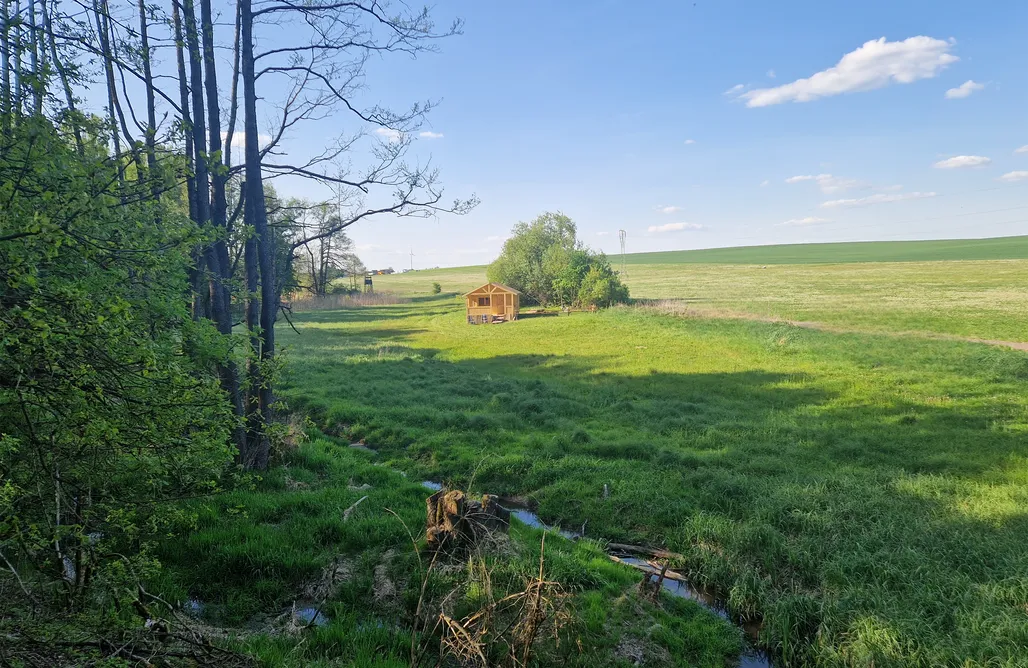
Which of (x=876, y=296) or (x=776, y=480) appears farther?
(x=876, y=296)

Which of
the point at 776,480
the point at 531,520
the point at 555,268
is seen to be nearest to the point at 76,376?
the point at 531,520

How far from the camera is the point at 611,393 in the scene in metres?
17.5

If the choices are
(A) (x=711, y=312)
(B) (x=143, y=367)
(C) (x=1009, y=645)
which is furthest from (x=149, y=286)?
(A) (x=711, y=312)

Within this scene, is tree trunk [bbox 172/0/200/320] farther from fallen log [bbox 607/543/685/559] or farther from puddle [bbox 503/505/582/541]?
fallen log [bbox 607/543/685/559]

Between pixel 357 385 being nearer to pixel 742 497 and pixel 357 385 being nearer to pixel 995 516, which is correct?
pixel 742 497

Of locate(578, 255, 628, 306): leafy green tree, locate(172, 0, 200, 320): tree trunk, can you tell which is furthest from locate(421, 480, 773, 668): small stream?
locate(578, 255, 628, 306): leafy green tree

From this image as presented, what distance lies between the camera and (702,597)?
7.42 metres

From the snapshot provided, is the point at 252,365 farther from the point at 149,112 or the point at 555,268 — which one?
the point at 555,268

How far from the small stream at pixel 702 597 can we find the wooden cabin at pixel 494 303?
3269 cm

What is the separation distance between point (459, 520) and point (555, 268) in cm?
4185

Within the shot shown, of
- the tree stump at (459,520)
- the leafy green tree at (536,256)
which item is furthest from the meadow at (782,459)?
the leafy green tree at (536,256)

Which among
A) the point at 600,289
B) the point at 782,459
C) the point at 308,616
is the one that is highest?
the point at 600,289

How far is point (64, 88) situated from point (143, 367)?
15.1 ft

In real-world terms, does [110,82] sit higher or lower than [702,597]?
higher
